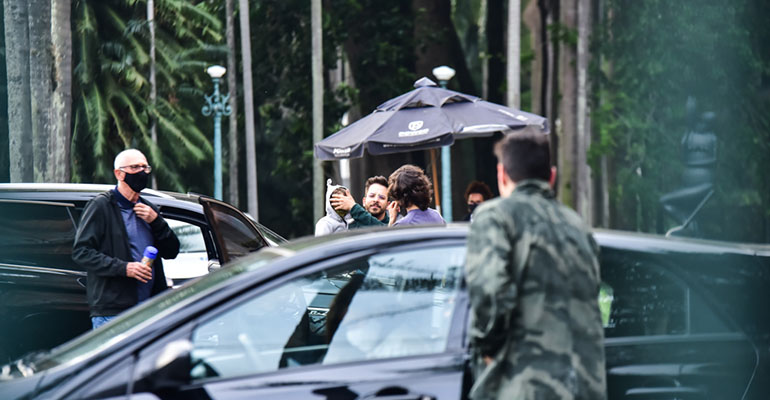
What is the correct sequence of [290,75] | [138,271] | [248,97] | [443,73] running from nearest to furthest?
[138,271] → [443,73] → [248,97] → [290,75]

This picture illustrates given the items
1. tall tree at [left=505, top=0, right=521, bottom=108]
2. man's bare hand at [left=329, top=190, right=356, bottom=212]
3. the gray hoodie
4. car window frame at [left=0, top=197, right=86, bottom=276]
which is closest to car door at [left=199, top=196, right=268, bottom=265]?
the gray hoodie

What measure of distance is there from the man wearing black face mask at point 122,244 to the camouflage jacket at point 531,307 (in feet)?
10.7

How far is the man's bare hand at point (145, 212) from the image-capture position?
648 cm

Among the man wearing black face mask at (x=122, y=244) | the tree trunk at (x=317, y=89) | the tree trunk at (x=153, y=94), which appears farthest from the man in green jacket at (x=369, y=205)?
the tree trunk at (x=153, y=94)

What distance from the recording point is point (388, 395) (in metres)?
3.67

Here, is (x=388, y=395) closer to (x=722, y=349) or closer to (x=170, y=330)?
(x=170, y=330)

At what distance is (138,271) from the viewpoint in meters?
6.23

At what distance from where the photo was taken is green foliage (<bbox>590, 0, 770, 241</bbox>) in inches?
1105

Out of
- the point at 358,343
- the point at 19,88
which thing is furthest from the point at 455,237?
the point at 19,88

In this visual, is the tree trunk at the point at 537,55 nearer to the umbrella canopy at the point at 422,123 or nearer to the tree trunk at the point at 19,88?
the tree trunk at the point at 19,88

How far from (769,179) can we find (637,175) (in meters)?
4.65

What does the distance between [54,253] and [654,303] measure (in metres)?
4.91

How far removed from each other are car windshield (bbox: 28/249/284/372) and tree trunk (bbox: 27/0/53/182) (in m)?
11.9

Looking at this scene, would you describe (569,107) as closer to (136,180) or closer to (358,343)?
(136,180)
